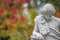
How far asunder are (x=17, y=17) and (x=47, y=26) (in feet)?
18.5

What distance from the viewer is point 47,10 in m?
8.74

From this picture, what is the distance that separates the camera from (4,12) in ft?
48.6

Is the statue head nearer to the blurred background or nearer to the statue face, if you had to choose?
the statue face

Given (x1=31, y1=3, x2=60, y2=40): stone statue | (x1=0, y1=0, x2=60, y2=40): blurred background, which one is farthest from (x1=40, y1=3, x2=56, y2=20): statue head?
(x1=0, y1=0, x2=60, y2=40): blurred background

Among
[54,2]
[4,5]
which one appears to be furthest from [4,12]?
[54,2]

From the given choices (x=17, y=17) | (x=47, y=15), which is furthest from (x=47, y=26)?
(x=17, y=17)

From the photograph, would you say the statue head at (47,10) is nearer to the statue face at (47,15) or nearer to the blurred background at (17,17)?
the statue face at (47,15)

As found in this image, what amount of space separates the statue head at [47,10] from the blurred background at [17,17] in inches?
193

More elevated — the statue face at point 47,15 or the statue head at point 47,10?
the statue head at point 47,10

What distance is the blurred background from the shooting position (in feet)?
45.9

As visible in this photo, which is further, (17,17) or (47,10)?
(17,17)

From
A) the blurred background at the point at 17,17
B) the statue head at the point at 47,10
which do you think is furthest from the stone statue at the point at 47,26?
the blurred background at the point at 17,17

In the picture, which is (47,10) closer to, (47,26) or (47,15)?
(47,15)

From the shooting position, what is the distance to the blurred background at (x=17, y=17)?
14.0 m
